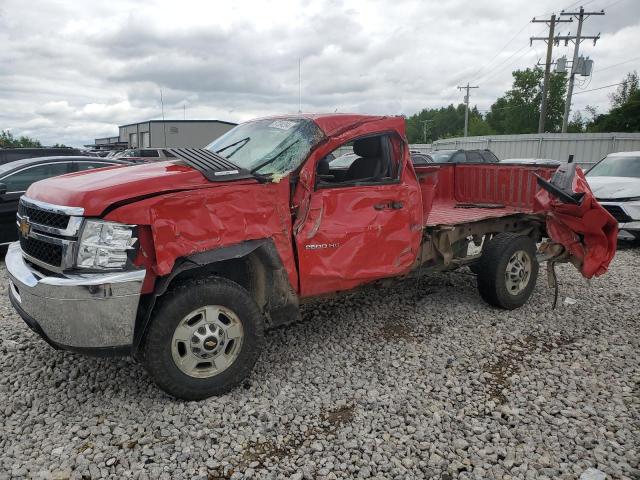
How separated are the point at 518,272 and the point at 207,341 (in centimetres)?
360

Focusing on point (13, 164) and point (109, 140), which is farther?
point (109, 140)

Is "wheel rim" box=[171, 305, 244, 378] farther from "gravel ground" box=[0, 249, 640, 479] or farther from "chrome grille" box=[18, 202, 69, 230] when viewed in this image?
"chrome grille" box=[18, 202, 69, 230]

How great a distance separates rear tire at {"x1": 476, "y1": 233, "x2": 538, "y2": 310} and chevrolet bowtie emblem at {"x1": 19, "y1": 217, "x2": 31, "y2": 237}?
165 inches

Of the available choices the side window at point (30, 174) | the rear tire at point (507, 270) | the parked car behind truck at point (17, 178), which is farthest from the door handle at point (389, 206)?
the side window at point (30, 174)

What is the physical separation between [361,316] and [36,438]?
3082mm

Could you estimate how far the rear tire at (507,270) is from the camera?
17.2 ft

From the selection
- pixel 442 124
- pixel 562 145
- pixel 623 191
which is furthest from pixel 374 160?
pixel 442 124

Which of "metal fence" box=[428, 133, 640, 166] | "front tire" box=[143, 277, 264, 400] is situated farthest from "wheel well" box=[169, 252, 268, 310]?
"metal fence" box=[428, 133, 640, 166]

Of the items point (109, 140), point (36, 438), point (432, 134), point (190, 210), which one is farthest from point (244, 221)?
point (432, 134)

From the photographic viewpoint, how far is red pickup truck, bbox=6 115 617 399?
3.06 meters

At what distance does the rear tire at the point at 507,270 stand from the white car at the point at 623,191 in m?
4.16

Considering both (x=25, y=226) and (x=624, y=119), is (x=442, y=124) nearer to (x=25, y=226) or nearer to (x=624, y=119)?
(x=624, y=119)

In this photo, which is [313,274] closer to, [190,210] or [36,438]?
[190,210]

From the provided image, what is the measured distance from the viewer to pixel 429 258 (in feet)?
16.0
